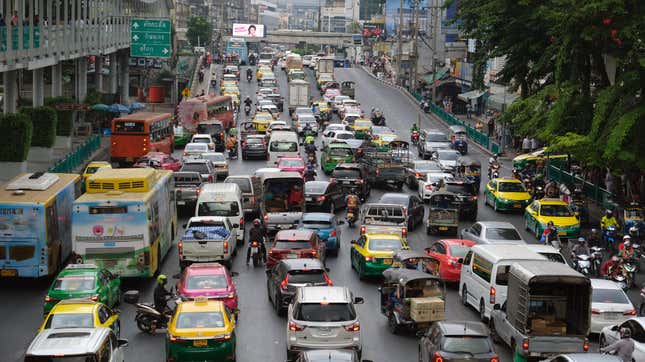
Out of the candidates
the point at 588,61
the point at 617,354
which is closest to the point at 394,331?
the point at 617,354

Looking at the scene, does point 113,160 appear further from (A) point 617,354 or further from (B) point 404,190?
(A) point 617,354

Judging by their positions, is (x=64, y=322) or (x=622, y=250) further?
(x=622, y=250)

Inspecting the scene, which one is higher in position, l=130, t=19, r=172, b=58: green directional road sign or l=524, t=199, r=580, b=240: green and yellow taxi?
l=130, t=19, r=172, b=58: green directional road sign

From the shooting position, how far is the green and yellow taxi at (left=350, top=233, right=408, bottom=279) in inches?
1176

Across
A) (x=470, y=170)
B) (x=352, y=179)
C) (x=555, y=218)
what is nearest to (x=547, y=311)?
(x=555, y=218)

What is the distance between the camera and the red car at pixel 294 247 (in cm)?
2905

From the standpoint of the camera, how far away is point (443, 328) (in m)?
19.2

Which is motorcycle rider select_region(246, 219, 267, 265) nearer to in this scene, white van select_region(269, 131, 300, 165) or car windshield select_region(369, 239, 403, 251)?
car windshield select_region(369, 239, 403, 251)

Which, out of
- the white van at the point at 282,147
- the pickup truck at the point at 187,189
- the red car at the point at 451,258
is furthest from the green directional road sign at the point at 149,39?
the red car at the point at 451,258

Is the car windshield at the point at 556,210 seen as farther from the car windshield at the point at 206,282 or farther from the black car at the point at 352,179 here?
the car windshield at the point at 206,282

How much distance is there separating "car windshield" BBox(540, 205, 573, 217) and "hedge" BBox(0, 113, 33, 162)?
21270 mm

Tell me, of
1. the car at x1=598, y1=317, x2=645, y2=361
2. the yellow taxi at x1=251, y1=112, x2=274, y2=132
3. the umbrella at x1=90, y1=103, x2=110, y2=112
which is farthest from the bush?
the car at x1=598, y1=317, x2=645, y2=361

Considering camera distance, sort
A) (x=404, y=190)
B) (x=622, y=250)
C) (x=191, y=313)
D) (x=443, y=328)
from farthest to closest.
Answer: (x=404, y=190) < (x=622, y=250) < (x=191, y=313) < (x=443, y=328)

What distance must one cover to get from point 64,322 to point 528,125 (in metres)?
29.9
